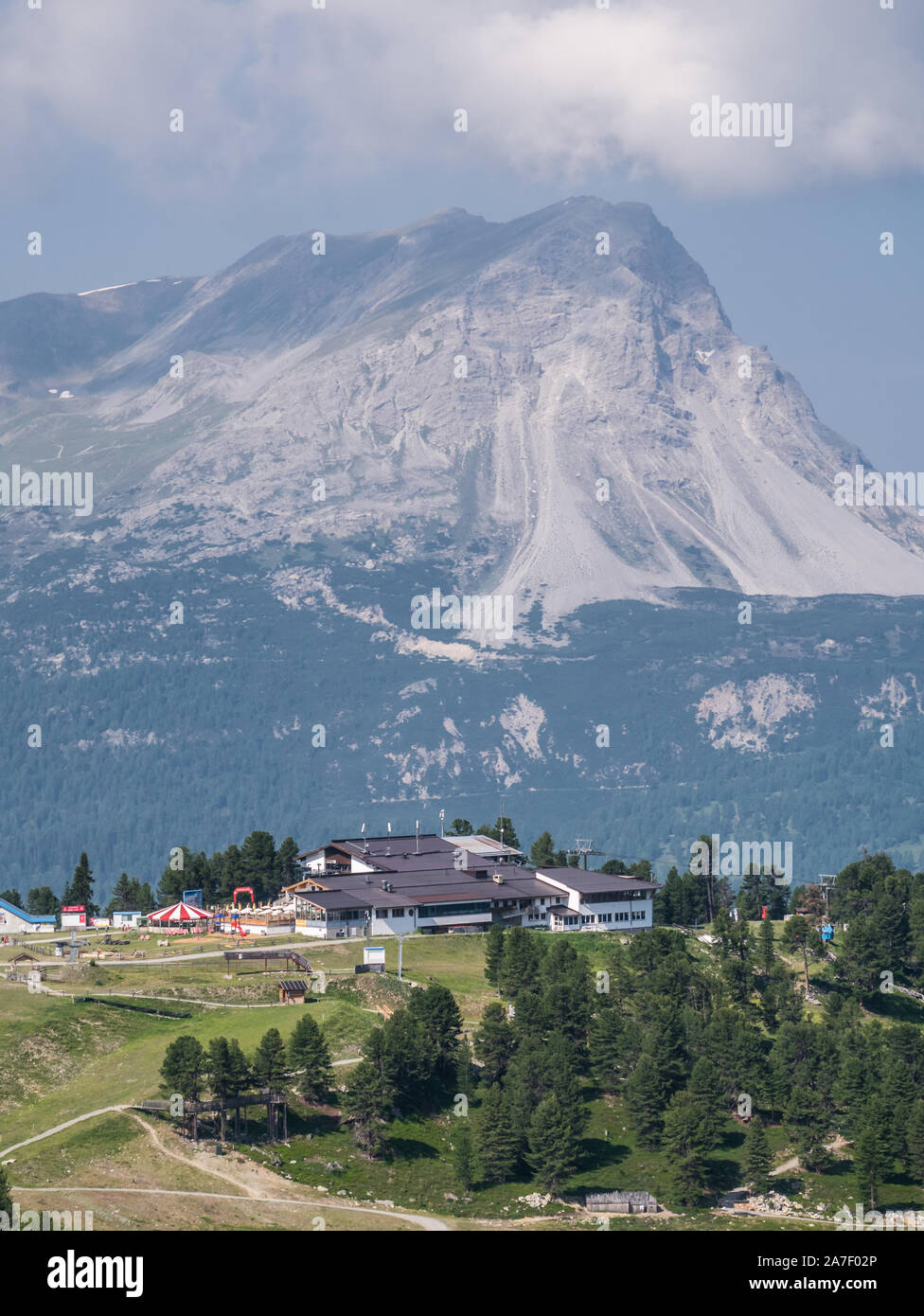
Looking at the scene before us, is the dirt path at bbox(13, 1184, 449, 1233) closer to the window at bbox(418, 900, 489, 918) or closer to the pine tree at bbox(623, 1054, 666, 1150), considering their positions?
the pine tree at bbox(623, 1054, 666, 1150)

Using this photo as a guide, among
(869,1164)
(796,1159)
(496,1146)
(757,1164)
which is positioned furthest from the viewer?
(796,1159)

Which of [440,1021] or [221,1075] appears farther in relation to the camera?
[440,1021]

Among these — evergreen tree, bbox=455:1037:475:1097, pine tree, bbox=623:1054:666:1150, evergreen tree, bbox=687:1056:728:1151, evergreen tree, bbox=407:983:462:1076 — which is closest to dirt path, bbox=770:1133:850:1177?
evergreen tree, bbox=687:1056:728:1151

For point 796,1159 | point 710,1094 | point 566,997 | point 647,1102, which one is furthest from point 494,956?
point 796,1159

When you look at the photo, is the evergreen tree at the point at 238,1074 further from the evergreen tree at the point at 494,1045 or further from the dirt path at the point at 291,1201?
the evergreen tree at the point at 494,1045

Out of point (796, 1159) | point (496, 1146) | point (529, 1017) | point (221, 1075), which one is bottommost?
point (796, 1159)

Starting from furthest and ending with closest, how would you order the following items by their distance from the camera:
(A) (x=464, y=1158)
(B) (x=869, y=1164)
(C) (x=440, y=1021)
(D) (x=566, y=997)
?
(D) (x=566, y=997), (C) (x=440, y=1021), (B) (x=869, y=1164), (A) (x=464, y=1158)

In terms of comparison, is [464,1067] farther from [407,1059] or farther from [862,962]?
[862,962]
